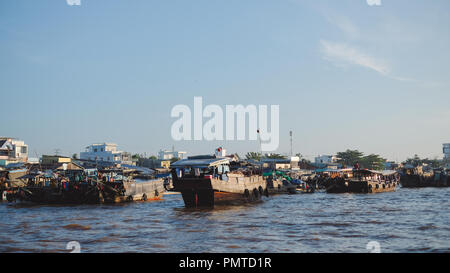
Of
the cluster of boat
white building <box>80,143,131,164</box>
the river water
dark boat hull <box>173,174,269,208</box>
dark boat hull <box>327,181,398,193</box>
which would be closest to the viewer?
the river water

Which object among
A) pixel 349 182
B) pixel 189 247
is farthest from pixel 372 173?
pixel 189 247

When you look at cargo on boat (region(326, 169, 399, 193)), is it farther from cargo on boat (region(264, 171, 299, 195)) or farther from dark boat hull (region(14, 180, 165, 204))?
dark boat hull (region(14, 180, 165, 204))

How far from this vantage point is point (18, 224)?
1964cm

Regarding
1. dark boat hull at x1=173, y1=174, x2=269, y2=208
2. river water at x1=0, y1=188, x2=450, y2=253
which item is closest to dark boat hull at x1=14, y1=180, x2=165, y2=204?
river water at x1=0, y1=188, x2=450, y2=253

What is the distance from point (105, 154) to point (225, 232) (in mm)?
63869

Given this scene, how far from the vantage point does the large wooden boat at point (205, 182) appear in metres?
25.4

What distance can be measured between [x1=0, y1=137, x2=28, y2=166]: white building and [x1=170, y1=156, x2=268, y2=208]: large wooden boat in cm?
3138

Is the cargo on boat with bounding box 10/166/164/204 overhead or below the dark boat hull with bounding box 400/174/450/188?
overhead

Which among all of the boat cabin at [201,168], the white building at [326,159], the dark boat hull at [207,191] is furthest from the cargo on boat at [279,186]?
the white building at [326,159]

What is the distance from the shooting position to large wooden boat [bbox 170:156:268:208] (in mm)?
25391

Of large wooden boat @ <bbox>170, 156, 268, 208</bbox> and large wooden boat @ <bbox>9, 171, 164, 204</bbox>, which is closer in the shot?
large wooden boat @ <bbox>170, 156, 268, 208</bbox>

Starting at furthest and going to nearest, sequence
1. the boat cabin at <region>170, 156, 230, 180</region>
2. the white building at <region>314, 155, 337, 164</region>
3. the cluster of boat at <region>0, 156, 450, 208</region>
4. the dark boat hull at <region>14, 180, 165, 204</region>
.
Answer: the white building at <region>314, 155, 337, 164</region> < the dark boat hull at <region>14, 180, 165, 204</region> < the cluster of boat at <region>0, 156, 450, 208</region> < the boat cabin at <region>170, 156, 230, 180</region>

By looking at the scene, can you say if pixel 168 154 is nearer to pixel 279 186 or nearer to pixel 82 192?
pixel 279 186
